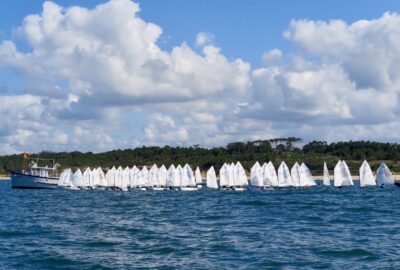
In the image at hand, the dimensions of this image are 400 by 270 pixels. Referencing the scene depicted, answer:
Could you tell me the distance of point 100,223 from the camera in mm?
61844

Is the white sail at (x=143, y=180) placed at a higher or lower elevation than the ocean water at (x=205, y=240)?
higher

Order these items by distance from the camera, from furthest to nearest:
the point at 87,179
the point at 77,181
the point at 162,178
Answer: the point at 87,179 → the point at 77,181 → the point at 162,178

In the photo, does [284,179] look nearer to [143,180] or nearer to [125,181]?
[143,180]

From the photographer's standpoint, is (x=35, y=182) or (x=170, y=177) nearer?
(x=170, y=177)

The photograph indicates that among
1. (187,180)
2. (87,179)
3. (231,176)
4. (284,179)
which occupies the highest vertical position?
(87,179)

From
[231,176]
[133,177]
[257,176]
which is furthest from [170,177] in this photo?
[257,176]

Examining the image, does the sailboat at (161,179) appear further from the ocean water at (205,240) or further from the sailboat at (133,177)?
the ocean water at (205,240)

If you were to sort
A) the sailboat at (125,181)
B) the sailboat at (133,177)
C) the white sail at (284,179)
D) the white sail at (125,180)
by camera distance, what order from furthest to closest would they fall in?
the sailboat at (133,177) → the white sail at (125,180) → the sailboat at (125,181) → the white sail at (284,179)

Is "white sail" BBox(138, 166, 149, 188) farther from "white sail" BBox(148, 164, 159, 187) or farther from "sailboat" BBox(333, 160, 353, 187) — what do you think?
A: "sailboat" BBox(333, 160, 353, 187)

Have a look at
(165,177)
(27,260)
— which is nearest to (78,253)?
(27,260)

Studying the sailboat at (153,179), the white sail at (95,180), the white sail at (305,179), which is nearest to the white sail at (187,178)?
the sailboat at (153,179)

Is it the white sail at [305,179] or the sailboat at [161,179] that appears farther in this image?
the sailboat at [161,179]

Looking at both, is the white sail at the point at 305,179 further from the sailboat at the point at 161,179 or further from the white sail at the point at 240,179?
the sailboat at the point at 161,179

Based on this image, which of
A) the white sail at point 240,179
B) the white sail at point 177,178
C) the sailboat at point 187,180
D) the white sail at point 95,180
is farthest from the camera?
the white sail at point 95,180
